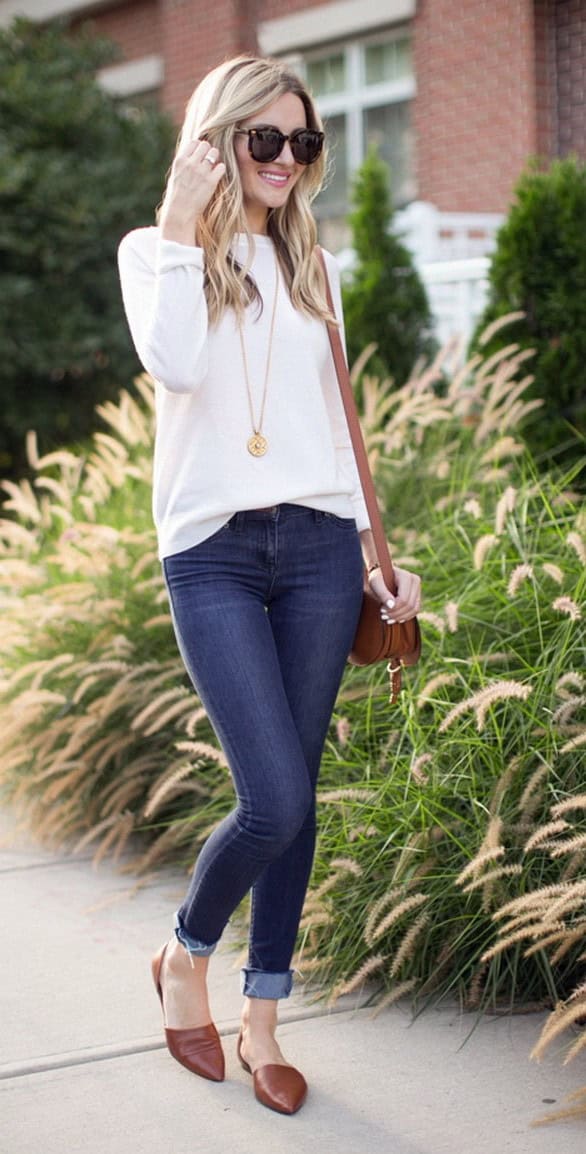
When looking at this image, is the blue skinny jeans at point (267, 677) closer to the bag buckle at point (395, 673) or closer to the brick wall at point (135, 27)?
the bag buckle at point (395, 673)

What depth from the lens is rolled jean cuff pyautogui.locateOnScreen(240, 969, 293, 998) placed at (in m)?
3.06

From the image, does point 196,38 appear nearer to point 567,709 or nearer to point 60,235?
point 60,235

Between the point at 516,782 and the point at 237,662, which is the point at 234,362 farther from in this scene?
the point at 516,782

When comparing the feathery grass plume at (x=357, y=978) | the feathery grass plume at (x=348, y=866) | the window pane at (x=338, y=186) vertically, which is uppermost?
the window pane at (x=338, y=186)

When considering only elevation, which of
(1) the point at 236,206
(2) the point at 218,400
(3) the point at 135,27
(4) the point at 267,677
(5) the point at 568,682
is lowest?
(5) the point at 568,682

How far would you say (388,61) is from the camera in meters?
11.5

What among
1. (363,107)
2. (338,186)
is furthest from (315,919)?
(338,186)

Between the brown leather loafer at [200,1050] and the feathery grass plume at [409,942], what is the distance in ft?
1.46

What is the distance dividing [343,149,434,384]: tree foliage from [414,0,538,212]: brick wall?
2.14m

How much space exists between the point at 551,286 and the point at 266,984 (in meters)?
3.63

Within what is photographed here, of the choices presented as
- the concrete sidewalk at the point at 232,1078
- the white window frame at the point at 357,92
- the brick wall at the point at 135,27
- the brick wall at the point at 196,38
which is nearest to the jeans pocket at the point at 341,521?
the concrete sidewalk at the point at 232,1078

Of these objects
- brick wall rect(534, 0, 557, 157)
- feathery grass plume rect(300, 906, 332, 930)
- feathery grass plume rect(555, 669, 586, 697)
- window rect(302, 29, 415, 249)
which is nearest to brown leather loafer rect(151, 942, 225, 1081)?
feathery grass plume rect(300, 906, 332, 930)

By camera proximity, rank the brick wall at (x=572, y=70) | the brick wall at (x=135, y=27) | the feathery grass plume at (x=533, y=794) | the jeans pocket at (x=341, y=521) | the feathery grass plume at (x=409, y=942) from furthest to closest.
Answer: the brick wall at (x=135, y=27) < the brick wall at (x=572, y=70) < the feathery grass plume at (x=533, y=794) < the feathery grass plume at (x=409, y=942) < the jeans pocket at (x=341, y=521)

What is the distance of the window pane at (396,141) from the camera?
11.4 m
